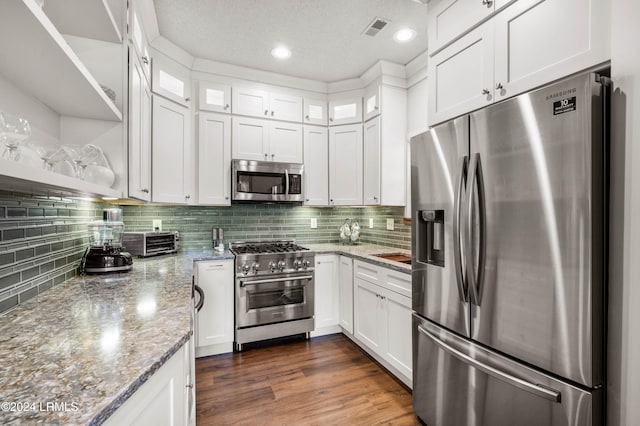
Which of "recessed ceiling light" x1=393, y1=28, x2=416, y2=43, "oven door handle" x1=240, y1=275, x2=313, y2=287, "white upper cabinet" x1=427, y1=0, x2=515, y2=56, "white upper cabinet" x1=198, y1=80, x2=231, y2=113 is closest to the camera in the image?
"white upper cabinet" x1=427, y1=0, x2=515, y2=56

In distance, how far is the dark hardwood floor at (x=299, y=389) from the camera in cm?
190

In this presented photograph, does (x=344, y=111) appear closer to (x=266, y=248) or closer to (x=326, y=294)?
(x=266, y=248)

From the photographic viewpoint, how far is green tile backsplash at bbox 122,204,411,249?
3055mm

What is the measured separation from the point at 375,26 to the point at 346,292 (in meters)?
2.36

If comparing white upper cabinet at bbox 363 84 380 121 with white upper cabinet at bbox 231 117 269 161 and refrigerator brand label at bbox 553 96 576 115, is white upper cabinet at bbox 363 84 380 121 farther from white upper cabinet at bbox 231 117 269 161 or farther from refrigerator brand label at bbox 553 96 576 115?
refrigerator brand label at bbox 553 96 576 115

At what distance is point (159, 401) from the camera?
0.83m

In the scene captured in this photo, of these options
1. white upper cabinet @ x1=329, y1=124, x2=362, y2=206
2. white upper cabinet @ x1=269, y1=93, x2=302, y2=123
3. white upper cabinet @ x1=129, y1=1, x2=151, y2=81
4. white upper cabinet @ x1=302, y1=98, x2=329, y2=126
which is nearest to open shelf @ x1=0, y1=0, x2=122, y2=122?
white upper cabinet @ x1=129, y1=1, x2=151, y2=81

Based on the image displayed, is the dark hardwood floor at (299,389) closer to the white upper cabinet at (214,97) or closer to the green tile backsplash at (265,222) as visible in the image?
the green tile backsplash at (265,222)

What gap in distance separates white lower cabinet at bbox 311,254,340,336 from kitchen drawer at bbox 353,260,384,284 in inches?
13.1

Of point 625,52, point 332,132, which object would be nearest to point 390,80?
→ point 332,132

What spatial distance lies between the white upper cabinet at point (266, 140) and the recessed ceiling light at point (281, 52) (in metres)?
0.64

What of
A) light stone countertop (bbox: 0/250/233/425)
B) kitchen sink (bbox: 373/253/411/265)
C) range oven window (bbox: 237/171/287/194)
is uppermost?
range oven window (bbox: 237/171/287/194)

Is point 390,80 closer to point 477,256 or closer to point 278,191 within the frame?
point 278,191

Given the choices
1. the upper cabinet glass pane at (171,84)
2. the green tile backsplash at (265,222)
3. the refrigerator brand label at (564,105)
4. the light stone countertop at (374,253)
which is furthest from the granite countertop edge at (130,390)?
the green tile backsplash at (265,222)
